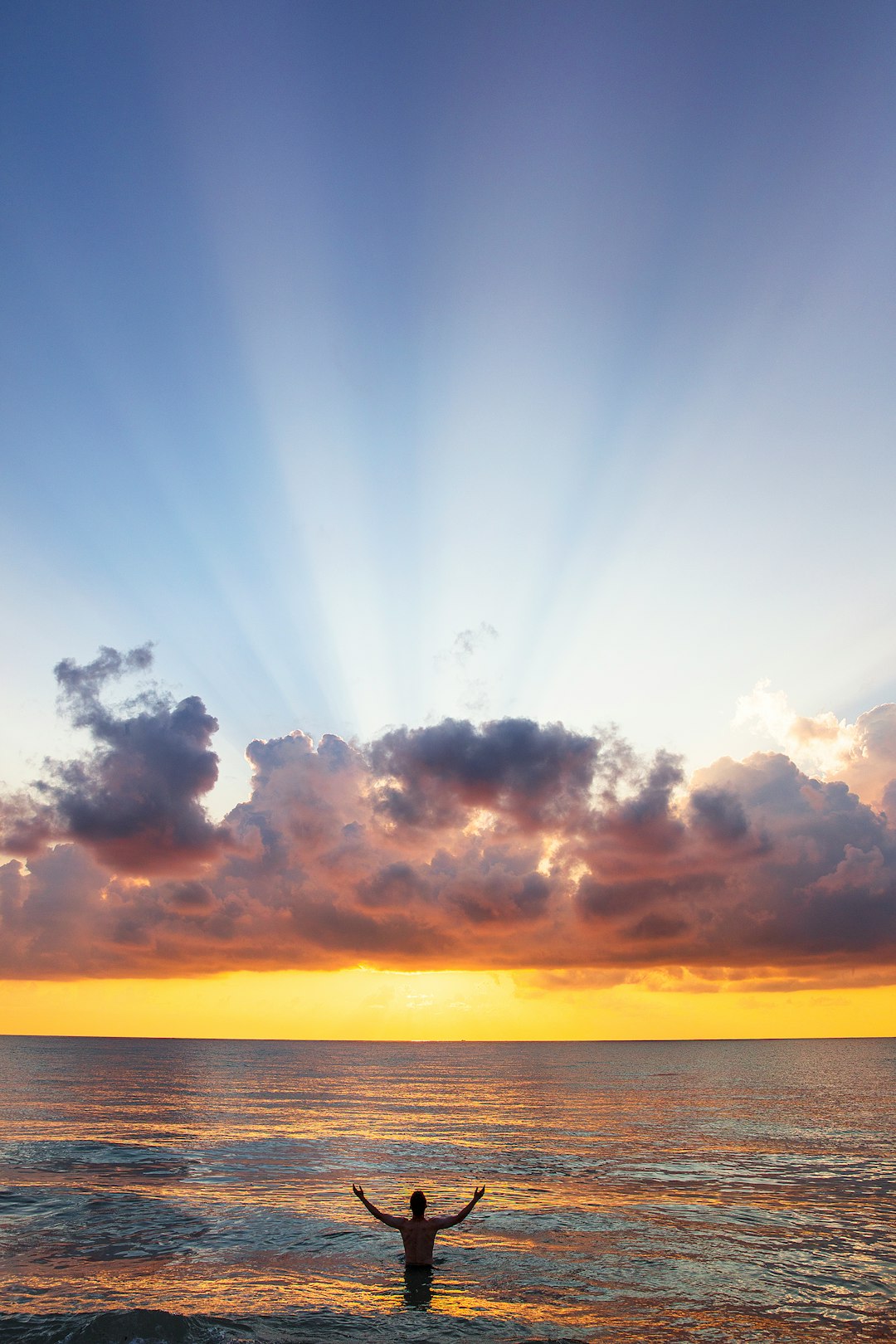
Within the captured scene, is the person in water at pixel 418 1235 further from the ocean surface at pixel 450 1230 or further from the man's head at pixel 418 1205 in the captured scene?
the ocean surface at pixel 450 1230

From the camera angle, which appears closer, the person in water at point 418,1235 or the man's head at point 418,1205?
the man's head at point 418,1205

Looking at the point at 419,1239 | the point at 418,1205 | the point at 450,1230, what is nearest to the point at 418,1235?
the point at 419,1239

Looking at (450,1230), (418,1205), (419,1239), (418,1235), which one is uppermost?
(418,1205)

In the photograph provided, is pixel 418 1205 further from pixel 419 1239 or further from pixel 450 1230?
pixel 450 1230

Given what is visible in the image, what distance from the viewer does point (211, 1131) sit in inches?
2562

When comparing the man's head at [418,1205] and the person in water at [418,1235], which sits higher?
the man's head at [418,1205]

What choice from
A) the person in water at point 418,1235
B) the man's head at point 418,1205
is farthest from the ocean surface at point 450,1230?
the man's head at point 418,1205

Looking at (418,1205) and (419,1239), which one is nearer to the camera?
(418,1205)

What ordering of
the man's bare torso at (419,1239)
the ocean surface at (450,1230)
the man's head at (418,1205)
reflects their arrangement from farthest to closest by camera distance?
the man's bare torso at (419,1239)
the man's head at (418,1205)
the ocean surface at (450,1230)

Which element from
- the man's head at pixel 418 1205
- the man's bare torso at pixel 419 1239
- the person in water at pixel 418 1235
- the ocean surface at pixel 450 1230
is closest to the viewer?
the ocean surface at pixel 450 1230

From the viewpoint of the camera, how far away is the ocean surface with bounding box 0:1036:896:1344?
74.4ft

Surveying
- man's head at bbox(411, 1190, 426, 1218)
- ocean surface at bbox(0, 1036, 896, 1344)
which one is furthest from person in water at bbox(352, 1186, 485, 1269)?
ocean surface at bbox(0, 1036, 896, 1344)

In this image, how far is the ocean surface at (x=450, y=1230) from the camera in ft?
74.4

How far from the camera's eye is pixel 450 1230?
110ft
